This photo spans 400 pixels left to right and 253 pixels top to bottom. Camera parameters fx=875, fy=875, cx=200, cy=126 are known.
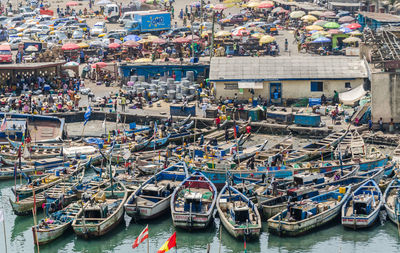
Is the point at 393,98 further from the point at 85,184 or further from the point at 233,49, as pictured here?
the point at 233,49

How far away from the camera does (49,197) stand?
138 ft

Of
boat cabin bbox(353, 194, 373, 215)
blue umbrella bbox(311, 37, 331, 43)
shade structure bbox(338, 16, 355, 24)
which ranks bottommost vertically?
boat cabin bbox(353, 194, 373, 215)

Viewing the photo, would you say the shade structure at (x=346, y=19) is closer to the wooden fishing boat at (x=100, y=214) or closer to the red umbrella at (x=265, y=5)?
the red umbrella at (x=265, y=5)

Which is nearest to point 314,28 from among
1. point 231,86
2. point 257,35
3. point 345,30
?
point 345,30

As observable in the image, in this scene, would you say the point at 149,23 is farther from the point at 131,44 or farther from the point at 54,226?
the point at 54,226

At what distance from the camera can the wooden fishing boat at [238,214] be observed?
37750 mm

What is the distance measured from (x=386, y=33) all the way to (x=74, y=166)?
26.1 metres

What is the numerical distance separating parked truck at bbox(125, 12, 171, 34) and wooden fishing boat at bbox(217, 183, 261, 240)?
45.5m

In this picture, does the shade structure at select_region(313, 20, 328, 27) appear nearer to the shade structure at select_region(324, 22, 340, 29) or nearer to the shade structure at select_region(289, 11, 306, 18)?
the shade structure at select_region(324, 22, 340, 29)

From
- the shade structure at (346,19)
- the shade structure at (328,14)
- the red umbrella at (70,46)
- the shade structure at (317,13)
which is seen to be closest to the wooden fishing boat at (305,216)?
the red umbrella at (70,46)

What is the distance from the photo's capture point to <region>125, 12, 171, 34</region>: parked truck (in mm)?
84688

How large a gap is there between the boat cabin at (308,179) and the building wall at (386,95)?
10.1 meters

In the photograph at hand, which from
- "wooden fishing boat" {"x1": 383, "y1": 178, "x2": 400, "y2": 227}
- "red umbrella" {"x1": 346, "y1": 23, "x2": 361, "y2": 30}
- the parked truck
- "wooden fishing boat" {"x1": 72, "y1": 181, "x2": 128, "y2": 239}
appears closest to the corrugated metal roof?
"wooden fishing boat" {"x1": 383, "y1": 178, "x2": 400, "y2": 227}

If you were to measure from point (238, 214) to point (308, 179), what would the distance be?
549cm
